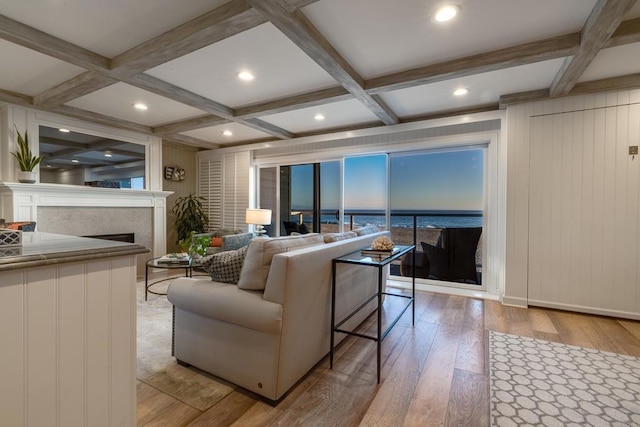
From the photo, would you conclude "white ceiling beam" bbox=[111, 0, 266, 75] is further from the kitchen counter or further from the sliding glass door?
the sliding glass door

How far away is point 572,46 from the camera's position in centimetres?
227

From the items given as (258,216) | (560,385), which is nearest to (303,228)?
(258,216)

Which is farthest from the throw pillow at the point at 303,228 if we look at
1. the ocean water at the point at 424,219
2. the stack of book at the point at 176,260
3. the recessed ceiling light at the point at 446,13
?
the recessed ceiling light at the point at 446,13

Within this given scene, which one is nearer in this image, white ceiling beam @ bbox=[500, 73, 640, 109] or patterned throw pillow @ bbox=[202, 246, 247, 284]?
patterned throw pillow @ bbox=[202, 246, 247, 284]

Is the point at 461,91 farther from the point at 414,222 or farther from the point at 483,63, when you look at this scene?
the point at 414,222

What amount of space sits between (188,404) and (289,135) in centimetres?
431

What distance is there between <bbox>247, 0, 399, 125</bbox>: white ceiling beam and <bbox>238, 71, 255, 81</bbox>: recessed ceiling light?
0.82 m

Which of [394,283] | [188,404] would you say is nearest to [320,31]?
[188,404]

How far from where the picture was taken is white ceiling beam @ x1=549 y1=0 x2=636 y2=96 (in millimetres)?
1802

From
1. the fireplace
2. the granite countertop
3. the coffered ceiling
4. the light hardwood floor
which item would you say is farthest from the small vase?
the granite countertop

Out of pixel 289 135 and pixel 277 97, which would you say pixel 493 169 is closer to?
pixel 277 97

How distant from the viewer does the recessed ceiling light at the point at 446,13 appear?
1950 mm

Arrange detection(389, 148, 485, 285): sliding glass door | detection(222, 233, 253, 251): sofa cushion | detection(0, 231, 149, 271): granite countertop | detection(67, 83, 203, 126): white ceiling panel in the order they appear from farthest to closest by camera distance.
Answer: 1. detection(389, 148, 485, 285): sliding glass door
2. detection(222, 233, 253, 251): sofa cushion
3. detection(67, 83, 203, 126): white ceiling panel
4. detection(0, 231, 149, 271): granite countertop

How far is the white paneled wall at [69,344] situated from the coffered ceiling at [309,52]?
5.76ft
